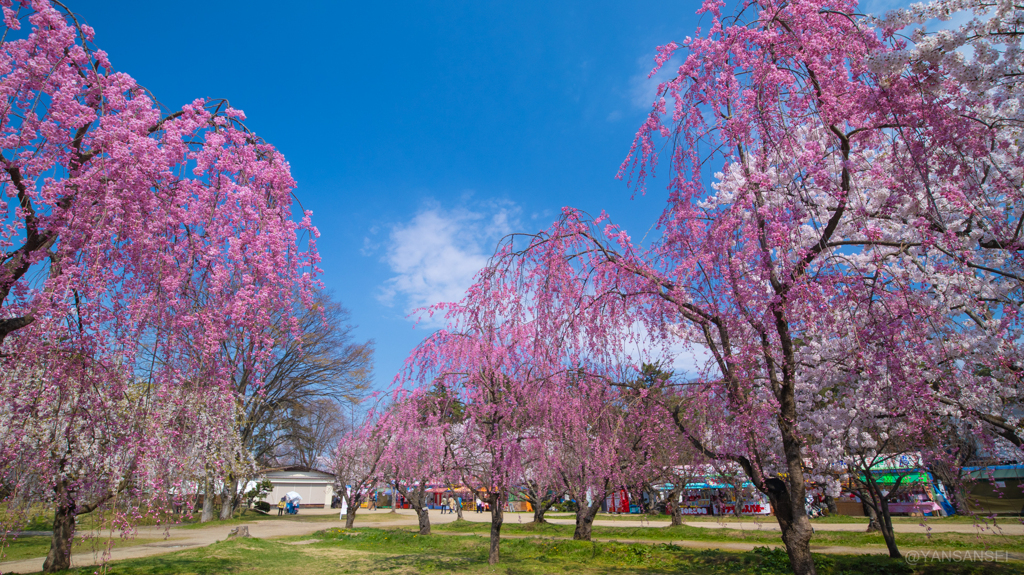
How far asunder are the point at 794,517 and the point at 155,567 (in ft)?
37.4

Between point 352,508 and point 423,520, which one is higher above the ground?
point 352,508

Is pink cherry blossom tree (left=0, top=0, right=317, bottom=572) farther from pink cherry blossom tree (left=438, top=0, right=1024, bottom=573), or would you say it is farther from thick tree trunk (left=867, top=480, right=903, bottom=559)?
thick tree trunk (left=867, top=480, right=903, bottom=559)

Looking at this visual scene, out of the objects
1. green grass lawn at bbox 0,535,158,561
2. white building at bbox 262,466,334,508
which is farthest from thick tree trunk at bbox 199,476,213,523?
→ white building at bbox 262,466,334,508

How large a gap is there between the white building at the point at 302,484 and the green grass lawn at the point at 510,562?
1297 inches

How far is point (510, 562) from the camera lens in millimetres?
11031

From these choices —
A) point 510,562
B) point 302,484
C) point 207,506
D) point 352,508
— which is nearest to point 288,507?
point 302,484

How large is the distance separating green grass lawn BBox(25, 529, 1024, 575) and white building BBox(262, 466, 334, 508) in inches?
1297

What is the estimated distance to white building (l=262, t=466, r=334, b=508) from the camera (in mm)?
44250

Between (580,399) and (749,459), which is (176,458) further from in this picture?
(749,459)

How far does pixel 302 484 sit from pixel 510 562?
41.3m

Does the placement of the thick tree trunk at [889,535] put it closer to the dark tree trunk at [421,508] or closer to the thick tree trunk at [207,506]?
the dark tree trunk at [421,508]

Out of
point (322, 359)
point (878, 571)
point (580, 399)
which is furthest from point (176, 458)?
point (322, 359)

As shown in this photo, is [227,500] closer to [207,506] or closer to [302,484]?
[207,506]

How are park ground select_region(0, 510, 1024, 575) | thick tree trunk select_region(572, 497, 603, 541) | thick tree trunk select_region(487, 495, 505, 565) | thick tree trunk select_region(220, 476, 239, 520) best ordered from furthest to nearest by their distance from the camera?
thick tree trunk select_region(220, 476, 239, 520) < thick tree trunk select_region(572, 497, 603, 541) < thick tree trunk select_region(487, 495, 505, 565) < park ground select_region(0, 510, 1024, 575)
